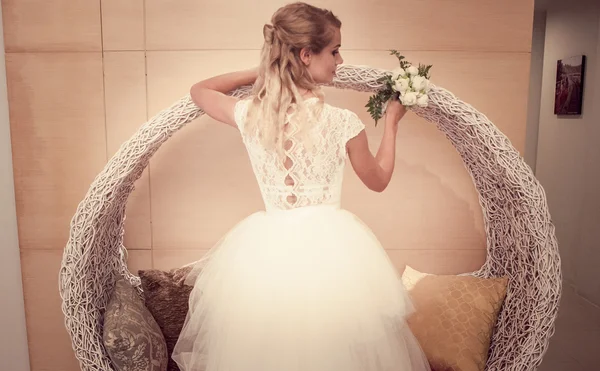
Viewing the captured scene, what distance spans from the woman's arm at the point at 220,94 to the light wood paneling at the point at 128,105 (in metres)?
0.66

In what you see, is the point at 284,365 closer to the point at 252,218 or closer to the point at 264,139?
the point at 252,218

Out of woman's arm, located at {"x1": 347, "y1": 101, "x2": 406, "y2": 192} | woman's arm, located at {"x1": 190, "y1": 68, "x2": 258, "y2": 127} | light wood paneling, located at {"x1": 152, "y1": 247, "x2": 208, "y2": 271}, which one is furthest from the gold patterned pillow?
woman's arm, located at {"x1": 347, "y1": 101, "x2": 406, "y2": 192}

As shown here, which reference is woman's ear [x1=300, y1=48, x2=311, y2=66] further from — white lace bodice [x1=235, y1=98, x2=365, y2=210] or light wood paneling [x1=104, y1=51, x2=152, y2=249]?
light wood paneling [x1=104, y1=51, x2=152, y2=249]

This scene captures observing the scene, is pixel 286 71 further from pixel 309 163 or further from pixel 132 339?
pixel 132 339

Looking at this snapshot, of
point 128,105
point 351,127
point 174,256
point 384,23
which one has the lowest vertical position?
point 174,256

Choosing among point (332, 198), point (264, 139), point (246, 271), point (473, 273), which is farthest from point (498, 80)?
point (246, 271)

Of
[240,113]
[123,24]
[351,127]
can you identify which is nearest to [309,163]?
[351,127]

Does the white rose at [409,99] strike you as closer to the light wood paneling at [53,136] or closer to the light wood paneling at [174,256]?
the light wood paneling at [174,256]

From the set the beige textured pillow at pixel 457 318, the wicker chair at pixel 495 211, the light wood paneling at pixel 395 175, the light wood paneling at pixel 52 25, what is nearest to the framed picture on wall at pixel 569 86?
the light wood paneling at pixel 395 175

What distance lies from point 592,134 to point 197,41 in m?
3.03

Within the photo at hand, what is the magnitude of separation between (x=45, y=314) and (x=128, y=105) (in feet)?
3.98

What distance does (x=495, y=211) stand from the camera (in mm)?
2094

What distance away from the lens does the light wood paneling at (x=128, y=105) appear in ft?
7.45

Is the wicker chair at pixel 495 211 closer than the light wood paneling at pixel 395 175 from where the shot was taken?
Yes
